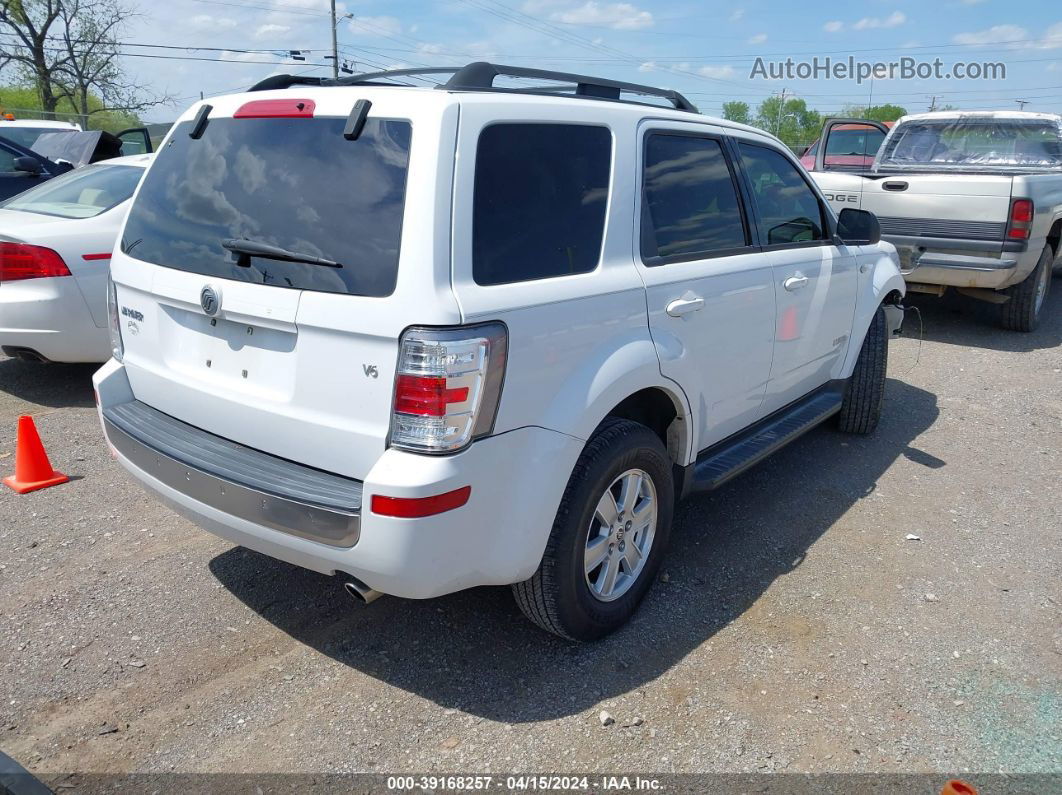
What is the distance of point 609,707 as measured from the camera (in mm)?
2869

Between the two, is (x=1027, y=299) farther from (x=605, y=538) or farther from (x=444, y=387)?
(x=444, y=387)

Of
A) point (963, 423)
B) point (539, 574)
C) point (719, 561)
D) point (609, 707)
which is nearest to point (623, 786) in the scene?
point (609, 707)

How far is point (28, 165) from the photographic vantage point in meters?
8.10

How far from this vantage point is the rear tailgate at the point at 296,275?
2.43m

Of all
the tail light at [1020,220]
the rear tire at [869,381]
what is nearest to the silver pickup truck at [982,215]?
the tail light at [1020,220]

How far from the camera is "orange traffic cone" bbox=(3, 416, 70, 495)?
4414mm

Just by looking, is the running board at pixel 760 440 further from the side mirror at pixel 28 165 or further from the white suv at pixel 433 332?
the side mirror at pixel 28 165

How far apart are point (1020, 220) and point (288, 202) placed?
7171 millimetres

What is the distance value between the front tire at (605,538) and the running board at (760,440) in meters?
0.33

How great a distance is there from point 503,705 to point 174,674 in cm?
118

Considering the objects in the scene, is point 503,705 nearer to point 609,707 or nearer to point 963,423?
point 609,707

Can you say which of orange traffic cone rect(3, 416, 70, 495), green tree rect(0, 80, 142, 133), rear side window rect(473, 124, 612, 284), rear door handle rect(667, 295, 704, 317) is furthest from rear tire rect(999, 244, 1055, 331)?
green tree rect(0, 80, 142, 133)

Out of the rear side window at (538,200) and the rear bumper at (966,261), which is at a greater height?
the rear side window at (538,200)

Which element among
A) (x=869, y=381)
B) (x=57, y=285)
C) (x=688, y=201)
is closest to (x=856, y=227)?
(x=869, y=381)
